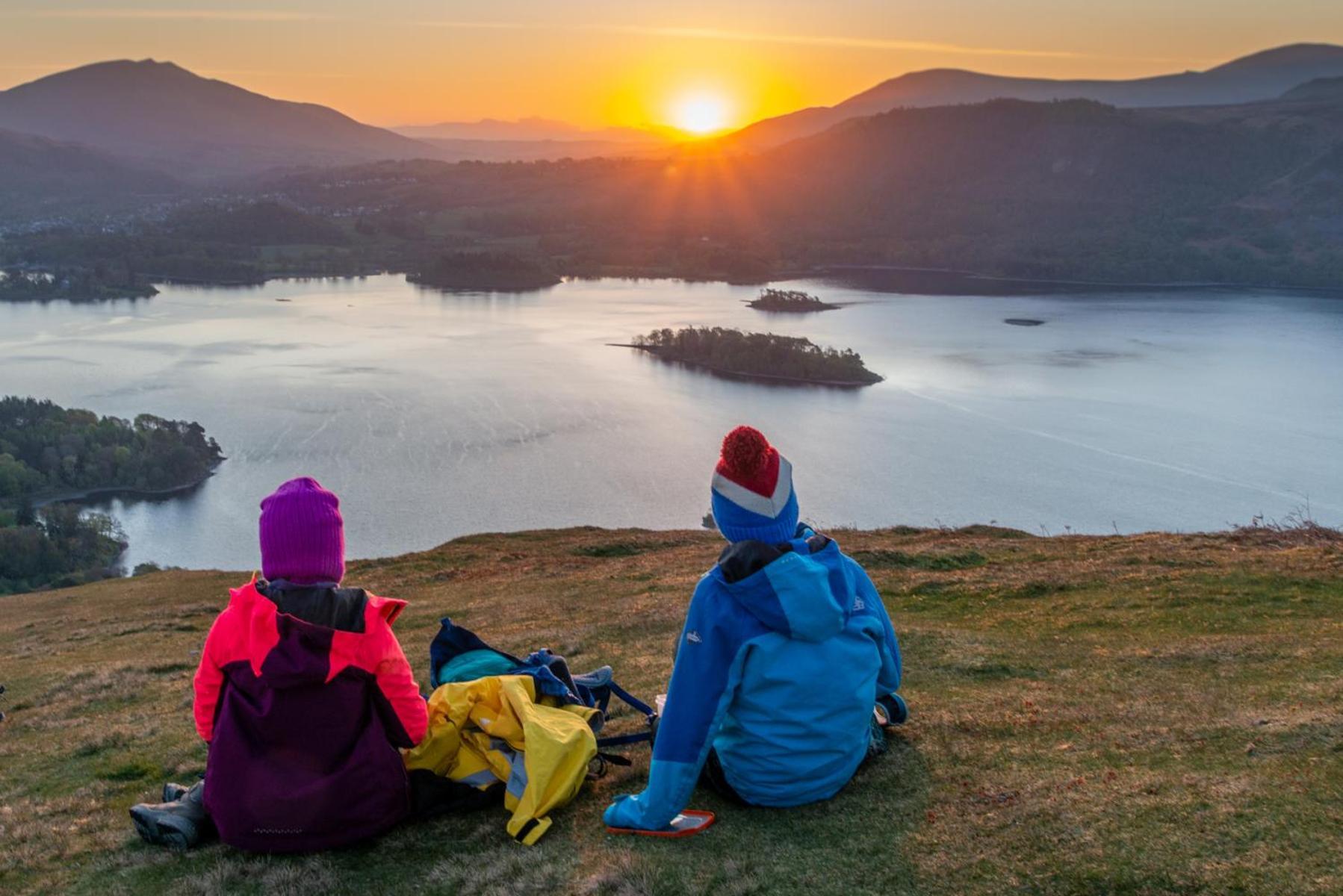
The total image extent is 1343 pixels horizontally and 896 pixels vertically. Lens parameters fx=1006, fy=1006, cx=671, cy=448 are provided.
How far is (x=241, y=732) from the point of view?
4.57 metres

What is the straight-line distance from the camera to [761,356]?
89.9 metres

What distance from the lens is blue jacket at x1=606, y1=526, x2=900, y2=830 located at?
14.3ft

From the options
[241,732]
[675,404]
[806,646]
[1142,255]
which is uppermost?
[1142,255]

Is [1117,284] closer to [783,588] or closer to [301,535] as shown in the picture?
[783,588]

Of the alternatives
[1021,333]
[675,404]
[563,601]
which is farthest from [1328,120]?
[563,601]

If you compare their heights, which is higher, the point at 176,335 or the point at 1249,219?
the point at 1249,219

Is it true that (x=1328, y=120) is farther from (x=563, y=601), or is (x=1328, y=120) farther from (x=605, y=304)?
(x=563, y=601)

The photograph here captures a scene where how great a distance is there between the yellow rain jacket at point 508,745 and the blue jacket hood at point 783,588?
1258 millimetres

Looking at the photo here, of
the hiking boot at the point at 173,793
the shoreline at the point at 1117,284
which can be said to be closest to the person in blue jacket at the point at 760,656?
the hiking boot at the point at 173,793

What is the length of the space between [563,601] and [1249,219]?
196m

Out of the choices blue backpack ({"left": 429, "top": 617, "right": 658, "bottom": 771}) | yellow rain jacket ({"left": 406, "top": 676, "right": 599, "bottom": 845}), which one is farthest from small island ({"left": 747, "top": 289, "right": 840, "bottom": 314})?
yellow rain jacket ({"left": 406, "top": 676, "right": 599, "bottom": 845})

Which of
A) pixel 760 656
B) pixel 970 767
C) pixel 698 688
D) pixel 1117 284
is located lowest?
pixel 970 767

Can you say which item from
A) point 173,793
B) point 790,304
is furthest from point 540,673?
point 790,304

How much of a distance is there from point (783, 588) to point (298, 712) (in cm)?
225
